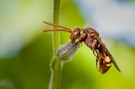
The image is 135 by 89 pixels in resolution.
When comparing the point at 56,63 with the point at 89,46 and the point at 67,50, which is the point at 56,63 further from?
the point at 89,46

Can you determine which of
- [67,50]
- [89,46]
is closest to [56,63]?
[67,50]

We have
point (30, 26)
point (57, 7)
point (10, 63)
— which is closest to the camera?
point (57, 7)

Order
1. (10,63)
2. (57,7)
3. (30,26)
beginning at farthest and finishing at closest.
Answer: (30,26) < (10,63) < (57,7)

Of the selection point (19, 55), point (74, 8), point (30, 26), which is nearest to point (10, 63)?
point (19, 55)

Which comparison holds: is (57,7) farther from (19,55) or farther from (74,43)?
(19,55)

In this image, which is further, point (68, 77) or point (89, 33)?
point (68, 77)
